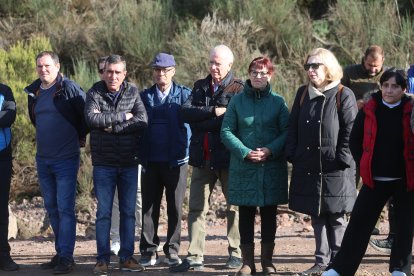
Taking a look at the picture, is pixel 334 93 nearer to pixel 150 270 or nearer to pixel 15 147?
pixel 150 270

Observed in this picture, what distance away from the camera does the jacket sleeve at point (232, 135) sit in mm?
7855

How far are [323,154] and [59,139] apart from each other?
2.69 metres

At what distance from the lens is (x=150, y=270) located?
28.6ft

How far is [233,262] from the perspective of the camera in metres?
8.66

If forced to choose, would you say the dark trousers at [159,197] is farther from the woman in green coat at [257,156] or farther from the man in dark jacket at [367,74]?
the man in dark jacket at [367,74]

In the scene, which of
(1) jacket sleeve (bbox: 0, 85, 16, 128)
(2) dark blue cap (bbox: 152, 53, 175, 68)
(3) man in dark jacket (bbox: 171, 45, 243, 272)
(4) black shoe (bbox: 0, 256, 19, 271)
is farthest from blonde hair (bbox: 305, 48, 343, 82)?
(4) black shoe (bbox: 0, 256, 19, 271)

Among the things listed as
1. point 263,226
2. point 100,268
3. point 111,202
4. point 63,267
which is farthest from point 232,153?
point 63,267

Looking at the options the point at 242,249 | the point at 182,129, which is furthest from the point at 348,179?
the point at 182,129

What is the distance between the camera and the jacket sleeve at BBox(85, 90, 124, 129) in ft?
27.1

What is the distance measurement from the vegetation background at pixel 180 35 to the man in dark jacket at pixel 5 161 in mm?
4865

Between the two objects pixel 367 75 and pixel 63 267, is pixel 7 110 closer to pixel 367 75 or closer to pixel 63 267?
pixel 63 267

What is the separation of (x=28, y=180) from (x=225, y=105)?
689 cm

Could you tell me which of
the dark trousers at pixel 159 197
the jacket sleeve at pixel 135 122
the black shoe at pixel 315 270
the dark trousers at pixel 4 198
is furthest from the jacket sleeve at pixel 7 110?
the black shoe at pixel 315 270

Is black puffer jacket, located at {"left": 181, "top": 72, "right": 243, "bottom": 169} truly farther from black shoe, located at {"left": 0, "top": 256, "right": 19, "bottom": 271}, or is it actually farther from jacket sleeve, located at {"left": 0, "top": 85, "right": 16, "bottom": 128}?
black shoe, located at {"left": 0, "top": 256, "right": 19, "bottom": 271}
